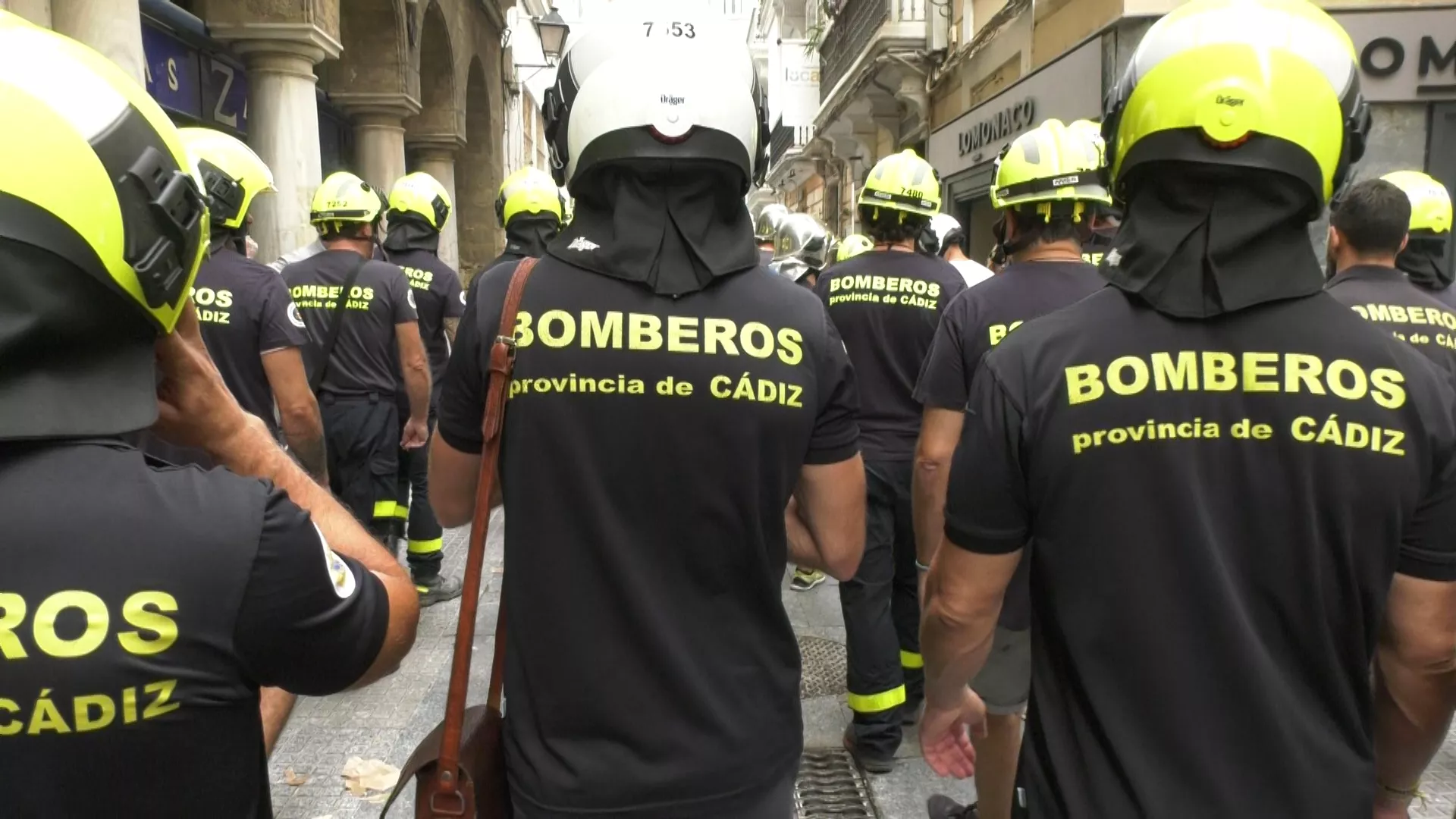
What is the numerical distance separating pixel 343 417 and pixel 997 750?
13.1 ft

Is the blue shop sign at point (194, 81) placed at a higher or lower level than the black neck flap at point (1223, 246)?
higher

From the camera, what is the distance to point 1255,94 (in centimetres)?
147

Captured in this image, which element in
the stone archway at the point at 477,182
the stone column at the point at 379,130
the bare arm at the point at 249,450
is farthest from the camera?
the stone archway at the point at 477,182

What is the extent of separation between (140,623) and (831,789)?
3.08 meters

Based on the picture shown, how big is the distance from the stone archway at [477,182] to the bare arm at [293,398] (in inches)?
552

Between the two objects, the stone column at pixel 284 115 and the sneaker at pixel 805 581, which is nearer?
the sneaker at pixel 805 581

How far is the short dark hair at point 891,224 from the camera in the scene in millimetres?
4309

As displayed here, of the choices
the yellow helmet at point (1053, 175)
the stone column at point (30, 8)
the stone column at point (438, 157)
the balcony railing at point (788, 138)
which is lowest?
the yellow helmet at point (1053, 175)

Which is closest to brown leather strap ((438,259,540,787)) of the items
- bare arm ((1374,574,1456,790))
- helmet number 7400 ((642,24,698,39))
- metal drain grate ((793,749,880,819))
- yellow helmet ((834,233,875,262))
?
helmet number 7400 ((642,24,698,39))

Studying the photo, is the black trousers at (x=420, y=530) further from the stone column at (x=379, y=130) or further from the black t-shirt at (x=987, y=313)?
the stone column at (x=379, y=130)

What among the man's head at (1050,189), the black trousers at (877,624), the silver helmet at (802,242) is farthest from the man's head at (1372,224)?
the silver helmet at (802,242)

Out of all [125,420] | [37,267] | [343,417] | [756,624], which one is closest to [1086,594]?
[756,624]

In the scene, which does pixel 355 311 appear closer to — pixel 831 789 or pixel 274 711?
pixel 831 789

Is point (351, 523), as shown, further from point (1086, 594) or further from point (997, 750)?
point (997, 750)
